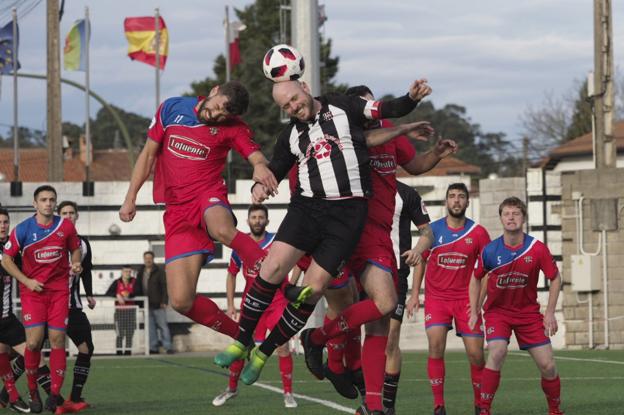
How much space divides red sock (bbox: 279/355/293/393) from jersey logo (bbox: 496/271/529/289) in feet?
9.64

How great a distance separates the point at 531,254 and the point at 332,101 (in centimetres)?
272

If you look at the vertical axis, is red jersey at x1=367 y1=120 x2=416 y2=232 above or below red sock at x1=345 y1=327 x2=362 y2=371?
above

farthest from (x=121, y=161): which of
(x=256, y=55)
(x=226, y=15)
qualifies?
(x=226, y=15)

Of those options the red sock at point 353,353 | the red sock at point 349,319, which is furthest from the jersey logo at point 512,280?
the red sock at point 349,319

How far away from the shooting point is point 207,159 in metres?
9.98

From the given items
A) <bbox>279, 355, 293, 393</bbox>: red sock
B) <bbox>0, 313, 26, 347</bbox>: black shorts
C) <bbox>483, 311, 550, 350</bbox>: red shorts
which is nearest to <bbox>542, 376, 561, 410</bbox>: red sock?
<bbox>483, 311, 550, 350</bbox>: red shorts

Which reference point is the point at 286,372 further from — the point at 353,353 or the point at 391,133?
the point at 391,133

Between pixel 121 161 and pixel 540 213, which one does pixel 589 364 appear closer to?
pixel 540 213

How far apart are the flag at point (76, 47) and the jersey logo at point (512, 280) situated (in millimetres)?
34643

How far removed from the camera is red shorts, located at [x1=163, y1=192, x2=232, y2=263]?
32.6ft

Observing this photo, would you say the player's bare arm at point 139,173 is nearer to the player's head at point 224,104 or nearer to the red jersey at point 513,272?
the player's head at point 224,104

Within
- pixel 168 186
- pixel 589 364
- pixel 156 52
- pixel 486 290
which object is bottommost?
pixel 589 364

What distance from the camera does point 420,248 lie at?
382 inches

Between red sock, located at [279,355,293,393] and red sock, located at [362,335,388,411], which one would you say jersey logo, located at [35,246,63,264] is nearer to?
red sock, located at [279,355,293,393]
